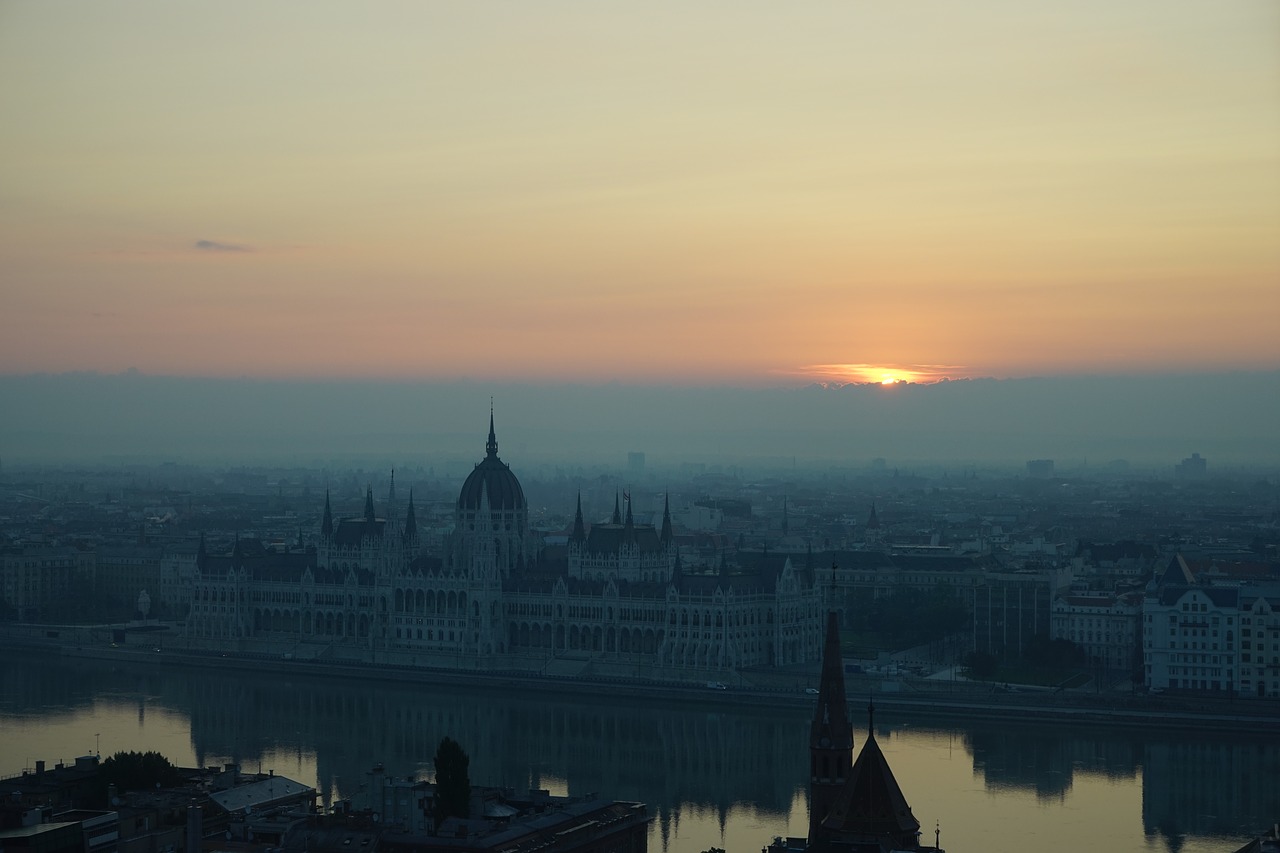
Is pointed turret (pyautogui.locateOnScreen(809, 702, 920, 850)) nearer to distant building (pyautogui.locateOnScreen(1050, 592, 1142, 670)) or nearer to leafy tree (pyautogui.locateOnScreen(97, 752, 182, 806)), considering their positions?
leafy tree (pyautogui.locateOnScreen(97, 752, 182, 806))

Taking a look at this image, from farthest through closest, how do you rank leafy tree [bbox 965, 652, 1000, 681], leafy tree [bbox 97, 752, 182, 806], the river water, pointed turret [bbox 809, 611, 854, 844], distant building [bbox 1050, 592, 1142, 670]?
distant building [bbox 1050, 592, 1142, 670] → leafy tree [bbox 965, 652, 1000, 681] → the river water → leafy tree [bbox 97, 752, 182, 806] → pointed turret [bbox 809, 611, 854, 844]

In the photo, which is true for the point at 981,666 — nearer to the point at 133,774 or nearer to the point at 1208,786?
the point at 1208,786

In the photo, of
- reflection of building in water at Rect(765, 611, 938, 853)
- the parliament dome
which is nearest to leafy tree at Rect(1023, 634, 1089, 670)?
the parliament dome

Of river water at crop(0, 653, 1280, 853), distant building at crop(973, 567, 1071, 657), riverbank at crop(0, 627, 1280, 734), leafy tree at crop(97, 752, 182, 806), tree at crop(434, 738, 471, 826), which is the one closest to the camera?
tree at crop(434, 738, 471, 826)

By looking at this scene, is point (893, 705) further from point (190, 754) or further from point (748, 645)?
point (190, 754)

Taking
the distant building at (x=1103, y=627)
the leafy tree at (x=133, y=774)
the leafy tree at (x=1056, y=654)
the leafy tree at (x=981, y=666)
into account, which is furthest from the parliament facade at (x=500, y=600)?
the leafy tree at (x=133, y=774)

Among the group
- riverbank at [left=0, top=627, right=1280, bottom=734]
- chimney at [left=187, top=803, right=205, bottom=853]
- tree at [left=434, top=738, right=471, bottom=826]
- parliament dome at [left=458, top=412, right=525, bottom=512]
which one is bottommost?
riverbank at [left=0, top=627, right=1280, bottom=734]

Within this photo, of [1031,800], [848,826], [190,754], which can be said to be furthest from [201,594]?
[848,826]
